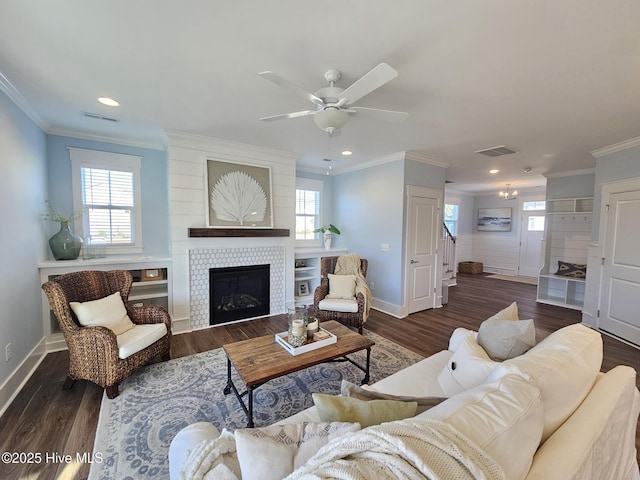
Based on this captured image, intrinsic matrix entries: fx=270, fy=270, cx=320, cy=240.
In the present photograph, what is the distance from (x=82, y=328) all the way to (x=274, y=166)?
300cm

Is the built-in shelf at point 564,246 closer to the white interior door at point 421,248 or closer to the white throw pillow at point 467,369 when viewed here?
the white interior door at point 421,248

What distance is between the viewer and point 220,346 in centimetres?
328

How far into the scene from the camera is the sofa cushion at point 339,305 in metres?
3.53

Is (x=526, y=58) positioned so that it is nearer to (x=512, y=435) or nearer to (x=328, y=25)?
(x=328, y=25)

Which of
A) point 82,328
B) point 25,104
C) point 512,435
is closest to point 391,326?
point 512,435

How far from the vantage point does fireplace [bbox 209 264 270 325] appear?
3879 millimetres

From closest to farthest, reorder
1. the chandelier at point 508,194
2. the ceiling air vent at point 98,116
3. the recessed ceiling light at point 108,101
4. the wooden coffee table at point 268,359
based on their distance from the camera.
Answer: the wooden coffee table at point 268,359
the recessed ceiling light at point 108,101
the ceiling air vent at point 98,116
the chandelier at point 508,194

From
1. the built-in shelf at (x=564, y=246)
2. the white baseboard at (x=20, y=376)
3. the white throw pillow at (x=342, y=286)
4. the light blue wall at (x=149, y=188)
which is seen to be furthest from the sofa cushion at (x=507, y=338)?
the built-in shelf at (x=564, y=246)

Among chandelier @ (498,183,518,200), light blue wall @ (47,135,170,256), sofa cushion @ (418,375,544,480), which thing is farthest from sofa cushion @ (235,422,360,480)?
chandelier @ (498,183,518,200)

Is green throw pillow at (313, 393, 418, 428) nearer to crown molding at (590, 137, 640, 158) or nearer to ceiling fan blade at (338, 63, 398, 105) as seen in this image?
ceiling fan blade at (338, 63, 398, 105)

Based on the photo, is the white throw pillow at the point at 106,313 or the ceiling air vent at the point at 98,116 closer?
the white throw pillow at the point at 106,313

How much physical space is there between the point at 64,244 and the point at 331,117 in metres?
3.43

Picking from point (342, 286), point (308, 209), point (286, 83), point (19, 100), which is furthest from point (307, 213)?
point (19, 100)

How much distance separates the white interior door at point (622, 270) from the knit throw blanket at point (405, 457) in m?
4.47
